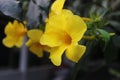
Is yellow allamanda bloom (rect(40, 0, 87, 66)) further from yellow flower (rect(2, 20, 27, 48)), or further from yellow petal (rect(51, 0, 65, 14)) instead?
yellow flower (rect(2, 20, 27, 48))

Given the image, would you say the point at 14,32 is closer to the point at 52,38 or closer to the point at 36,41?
the point at 36,41

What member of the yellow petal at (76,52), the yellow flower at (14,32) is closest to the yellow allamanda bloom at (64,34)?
the yellow petal at (76,52)

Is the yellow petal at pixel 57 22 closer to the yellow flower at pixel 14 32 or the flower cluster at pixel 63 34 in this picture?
the flower cluster at pixel 63 34

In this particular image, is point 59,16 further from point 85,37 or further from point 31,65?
point 31,65

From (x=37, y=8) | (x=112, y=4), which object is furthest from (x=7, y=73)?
(x=37, y=8)

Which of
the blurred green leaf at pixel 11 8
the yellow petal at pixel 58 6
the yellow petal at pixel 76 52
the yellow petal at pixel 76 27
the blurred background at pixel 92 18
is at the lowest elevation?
the blurred background at pixel 92 18

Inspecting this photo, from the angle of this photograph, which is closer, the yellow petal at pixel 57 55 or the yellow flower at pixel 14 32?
the yellow petal at pixel 57 55

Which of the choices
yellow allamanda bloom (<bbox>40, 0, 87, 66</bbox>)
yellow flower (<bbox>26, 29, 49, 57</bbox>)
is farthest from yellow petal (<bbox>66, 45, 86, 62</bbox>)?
yellow flower (<bbox>26, 29, 49, 57</bbox>)
